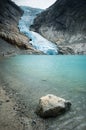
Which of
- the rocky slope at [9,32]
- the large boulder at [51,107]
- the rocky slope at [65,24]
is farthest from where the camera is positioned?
the rocky slope at [65,24]

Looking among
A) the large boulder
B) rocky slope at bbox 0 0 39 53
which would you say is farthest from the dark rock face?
the large boulder

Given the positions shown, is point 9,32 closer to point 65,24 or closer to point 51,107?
point 65,24

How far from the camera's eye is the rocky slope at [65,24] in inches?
2660

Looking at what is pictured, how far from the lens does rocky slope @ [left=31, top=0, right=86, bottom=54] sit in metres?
67.6

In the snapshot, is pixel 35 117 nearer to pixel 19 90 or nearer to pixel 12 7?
pixel 19 90

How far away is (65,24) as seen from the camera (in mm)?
76375

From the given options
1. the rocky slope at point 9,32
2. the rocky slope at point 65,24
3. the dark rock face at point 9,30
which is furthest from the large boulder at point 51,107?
the rocky slope at point 65,24

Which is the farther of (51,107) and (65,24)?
(65,24)

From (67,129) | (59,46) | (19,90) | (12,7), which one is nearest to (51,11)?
(12,7)

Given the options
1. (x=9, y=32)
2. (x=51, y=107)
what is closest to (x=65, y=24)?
(x=9, y=32)

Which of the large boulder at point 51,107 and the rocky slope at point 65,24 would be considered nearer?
the large boulder at point 51,107

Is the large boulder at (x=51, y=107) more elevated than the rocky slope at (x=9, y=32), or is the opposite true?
the rocky slope at (x=9, y=32)

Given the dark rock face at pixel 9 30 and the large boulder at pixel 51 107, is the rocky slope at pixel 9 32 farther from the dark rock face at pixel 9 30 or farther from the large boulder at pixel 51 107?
the large boulder at pixel 51 107

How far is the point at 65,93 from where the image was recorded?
36.9ft
